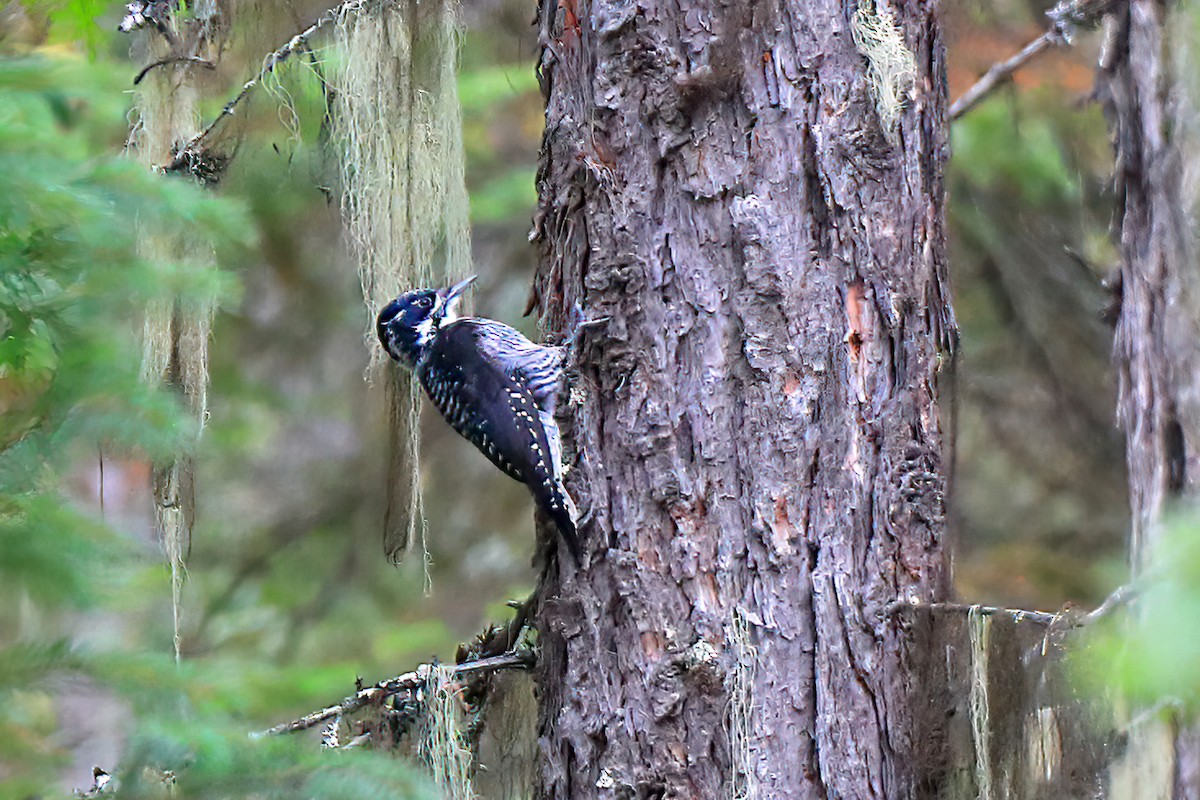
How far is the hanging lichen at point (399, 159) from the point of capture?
3191mm

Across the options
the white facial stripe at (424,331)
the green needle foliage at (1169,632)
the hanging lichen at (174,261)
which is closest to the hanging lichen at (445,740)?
the hanging lichen at (174,261)

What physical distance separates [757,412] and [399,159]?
1353mm

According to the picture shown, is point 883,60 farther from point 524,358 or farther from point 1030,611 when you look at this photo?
point 524,358

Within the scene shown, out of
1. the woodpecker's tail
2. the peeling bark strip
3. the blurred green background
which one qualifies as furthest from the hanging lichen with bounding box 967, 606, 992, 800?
the woodpecker's tail

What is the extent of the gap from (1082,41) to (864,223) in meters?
1.81

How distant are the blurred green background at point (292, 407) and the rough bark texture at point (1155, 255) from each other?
0.69 meters

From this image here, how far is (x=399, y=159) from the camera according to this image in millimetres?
3254

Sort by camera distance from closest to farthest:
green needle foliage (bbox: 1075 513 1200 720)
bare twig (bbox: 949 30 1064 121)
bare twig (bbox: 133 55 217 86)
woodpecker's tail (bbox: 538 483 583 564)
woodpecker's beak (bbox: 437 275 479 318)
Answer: green needle foliage (bbox: 1075 513 1200 720) < woodpecker's tail (bbox: 538 483 583 564) < bare twig (bbox: 949 30 1064 121) < bare twig (bbox: 133 55 217 86) < woodpecker's beak (bbox: 437 275 479 318)

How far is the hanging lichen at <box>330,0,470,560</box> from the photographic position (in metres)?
3.19

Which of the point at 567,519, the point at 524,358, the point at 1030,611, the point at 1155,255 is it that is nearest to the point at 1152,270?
the point at 1155,255

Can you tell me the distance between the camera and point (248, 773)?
78.1 inches

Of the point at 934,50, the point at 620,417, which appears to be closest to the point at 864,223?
the point at 934,50

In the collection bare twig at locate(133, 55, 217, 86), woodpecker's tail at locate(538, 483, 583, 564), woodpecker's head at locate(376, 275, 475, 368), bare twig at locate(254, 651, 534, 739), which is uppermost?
bare twig at locate(133, 55, 217, 86)

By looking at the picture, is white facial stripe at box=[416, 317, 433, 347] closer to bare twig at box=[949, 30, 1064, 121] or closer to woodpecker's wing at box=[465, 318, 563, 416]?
woodpecker's wing at box=[465, 318, 563, 416]
